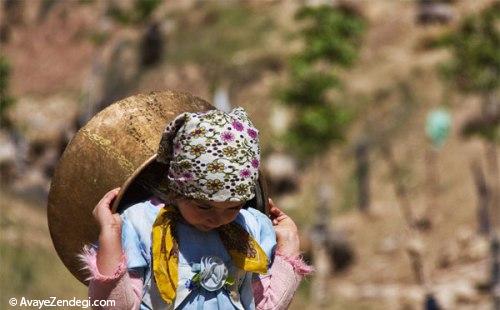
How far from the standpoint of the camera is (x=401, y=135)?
30.5m

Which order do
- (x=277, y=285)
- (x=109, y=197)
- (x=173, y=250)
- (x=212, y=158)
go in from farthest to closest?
1. (x=277, y=285)
2. (x=109, y=197)
3. (x=173, y=250)
4. (x=212, y=158)

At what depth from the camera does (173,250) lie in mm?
3391

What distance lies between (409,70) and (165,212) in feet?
95.6

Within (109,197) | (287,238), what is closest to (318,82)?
(287,238)

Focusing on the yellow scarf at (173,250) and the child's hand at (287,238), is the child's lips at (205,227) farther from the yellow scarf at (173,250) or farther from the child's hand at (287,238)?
the child's hand at (287,238)

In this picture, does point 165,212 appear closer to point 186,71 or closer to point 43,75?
point 186,71

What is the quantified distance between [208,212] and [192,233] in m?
0.13

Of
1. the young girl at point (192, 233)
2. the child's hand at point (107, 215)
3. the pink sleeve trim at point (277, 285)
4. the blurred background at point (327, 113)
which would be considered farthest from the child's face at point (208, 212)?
the blurred background at point (327, 113)

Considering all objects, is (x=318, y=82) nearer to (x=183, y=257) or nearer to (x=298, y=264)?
(x=298, y=264)

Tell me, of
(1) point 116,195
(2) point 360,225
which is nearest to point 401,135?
(2) point 360,225

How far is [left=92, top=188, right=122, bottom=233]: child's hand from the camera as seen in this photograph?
133 inches

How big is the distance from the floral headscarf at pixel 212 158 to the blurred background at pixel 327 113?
6664mm

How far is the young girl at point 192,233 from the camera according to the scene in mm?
3287

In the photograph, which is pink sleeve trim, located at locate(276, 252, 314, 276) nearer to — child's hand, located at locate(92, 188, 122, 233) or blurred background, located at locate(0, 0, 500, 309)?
child's hand, located at locate(92, 188, 122, 233)
